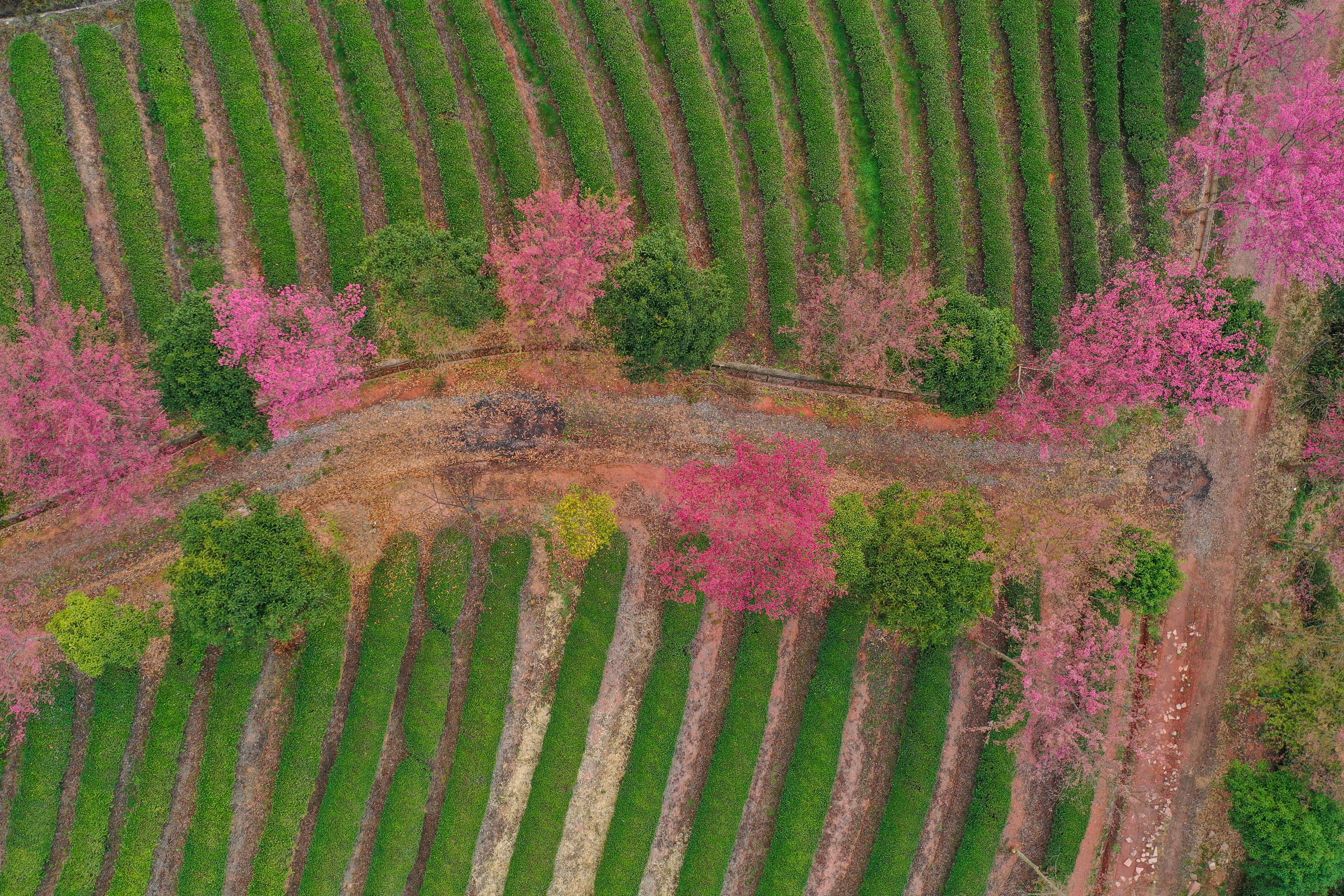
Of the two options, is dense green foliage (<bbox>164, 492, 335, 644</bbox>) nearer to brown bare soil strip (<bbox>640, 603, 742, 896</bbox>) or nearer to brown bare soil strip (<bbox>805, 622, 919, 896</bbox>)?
brown bare soil strip (<bbox>640, 603, 742, 896</bbox>)

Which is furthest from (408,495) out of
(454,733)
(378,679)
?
(454,733)

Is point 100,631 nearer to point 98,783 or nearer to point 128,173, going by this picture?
point 98,783

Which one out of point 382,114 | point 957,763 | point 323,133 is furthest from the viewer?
point 957,763

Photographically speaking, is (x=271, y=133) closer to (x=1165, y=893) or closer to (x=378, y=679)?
(x=378, y=679)

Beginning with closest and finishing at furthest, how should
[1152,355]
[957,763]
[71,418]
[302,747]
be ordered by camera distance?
[71,418]
[1152,355]
[302,747]
[957,763]

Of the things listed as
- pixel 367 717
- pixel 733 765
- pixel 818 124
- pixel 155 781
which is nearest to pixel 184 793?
pixel 155 781

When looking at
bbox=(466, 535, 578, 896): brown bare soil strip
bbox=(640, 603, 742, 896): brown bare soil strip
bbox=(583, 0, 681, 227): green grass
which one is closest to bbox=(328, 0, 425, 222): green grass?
bbox=(583, 0, 681, 227): green grass

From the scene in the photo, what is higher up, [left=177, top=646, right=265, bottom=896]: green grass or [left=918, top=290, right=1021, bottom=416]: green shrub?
[left=918, top=290, right=1021, bottom=416]: green shrub
